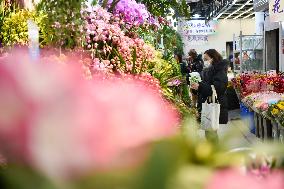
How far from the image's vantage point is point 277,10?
739cm

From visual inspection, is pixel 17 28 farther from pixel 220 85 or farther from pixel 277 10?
pixel 277 10

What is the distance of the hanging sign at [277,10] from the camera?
23.6 ft

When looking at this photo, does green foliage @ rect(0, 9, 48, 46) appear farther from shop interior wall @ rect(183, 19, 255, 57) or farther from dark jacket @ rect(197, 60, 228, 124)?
shop interior wall @ rect(183, 19, 255, 57)

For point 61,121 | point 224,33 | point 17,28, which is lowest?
point 61,121

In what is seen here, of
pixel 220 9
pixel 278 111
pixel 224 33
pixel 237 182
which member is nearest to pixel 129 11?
pixel 237 182

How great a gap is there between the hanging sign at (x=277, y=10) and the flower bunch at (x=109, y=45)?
514 centimetres

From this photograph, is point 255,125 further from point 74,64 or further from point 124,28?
point 74,64

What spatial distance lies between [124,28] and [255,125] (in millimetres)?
4844

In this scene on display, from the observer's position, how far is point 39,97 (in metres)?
0.29

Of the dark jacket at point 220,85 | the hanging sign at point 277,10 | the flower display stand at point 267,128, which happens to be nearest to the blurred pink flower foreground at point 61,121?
the dark jacket at point 220,85

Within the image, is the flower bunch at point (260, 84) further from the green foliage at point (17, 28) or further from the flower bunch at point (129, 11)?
the green foliage at point (17, 28)

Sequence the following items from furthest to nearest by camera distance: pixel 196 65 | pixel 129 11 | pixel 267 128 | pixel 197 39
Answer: pixel 197 39 → pixel 196 65 → pixel 267 128 → pixel 129 11

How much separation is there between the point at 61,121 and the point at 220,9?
21026mm

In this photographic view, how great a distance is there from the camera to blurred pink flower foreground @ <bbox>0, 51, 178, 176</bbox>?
0.92 ft
